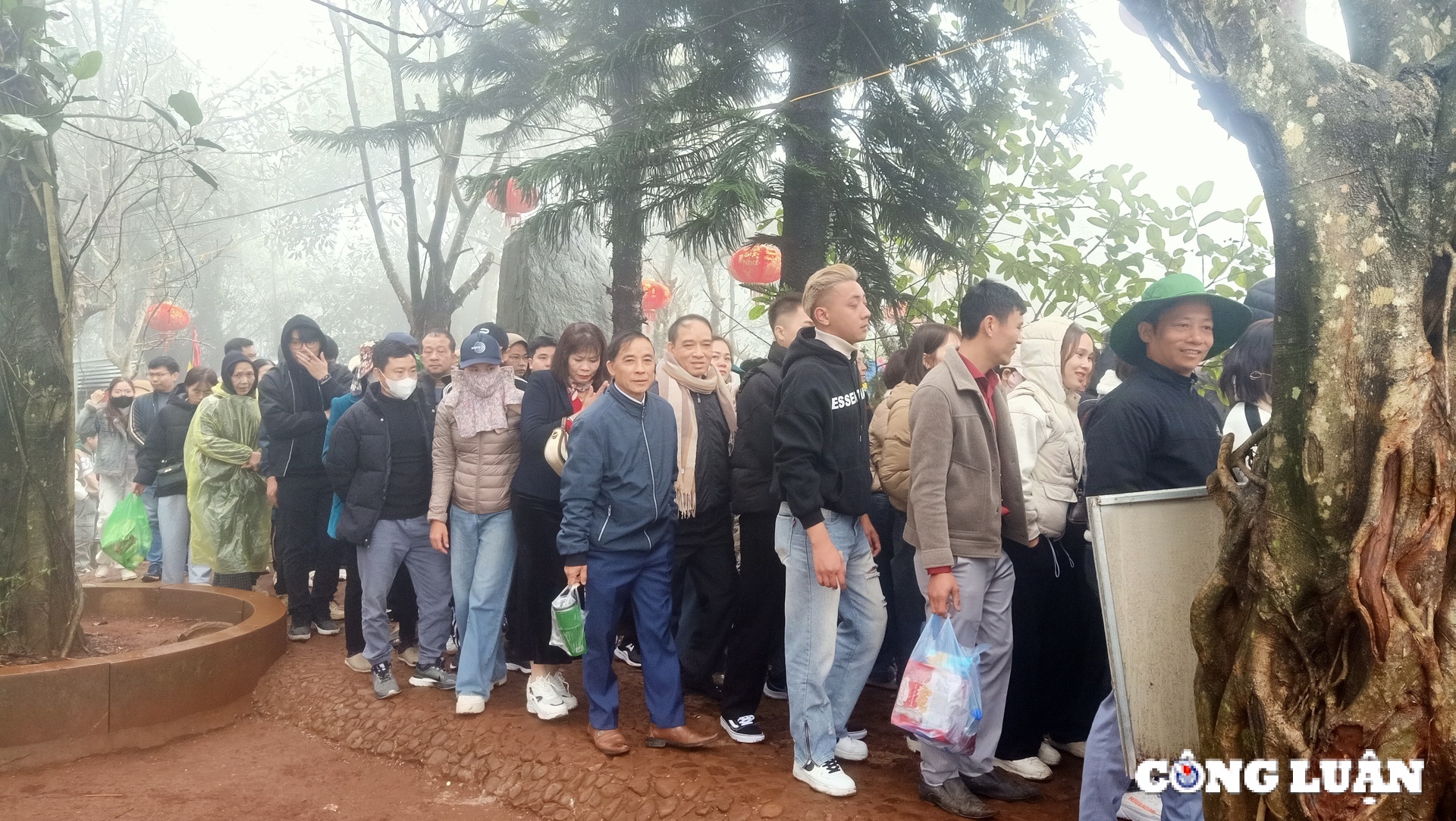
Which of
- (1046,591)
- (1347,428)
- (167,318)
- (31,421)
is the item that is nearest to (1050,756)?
(1046,591)

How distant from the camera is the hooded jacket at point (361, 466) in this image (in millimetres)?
5535

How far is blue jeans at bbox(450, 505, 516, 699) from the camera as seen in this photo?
17.1 ft

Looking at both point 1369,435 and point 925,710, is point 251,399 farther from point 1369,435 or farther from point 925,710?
point 1369,435

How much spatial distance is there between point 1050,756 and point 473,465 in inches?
124

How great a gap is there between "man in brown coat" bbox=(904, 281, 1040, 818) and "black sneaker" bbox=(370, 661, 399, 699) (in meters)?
3.03

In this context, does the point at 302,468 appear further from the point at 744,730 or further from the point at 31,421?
the point at 744,730

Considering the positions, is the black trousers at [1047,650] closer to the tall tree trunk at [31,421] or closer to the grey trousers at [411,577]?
the grey trousers at [411,577]

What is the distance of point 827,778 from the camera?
156 inches

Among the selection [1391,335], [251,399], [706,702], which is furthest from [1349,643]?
[251,399]

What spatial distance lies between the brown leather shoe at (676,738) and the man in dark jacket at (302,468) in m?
3.27

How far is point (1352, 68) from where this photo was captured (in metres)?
2.55

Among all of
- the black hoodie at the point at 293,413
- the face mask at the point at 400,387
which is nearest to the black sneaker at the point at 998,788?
the face mask at the point at 400,387

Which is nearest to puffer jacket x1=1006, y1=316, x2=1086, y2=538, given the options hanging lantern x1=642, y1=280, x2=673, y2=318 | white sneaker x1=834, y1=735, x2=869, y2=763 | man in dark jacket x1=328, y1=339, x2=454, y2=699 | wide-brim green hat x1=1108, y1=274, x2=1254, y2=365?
wide-brim green hat x1=1108, y1=274, x2=1254, y2=365

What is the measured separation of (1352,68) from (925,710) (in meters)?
2.32
